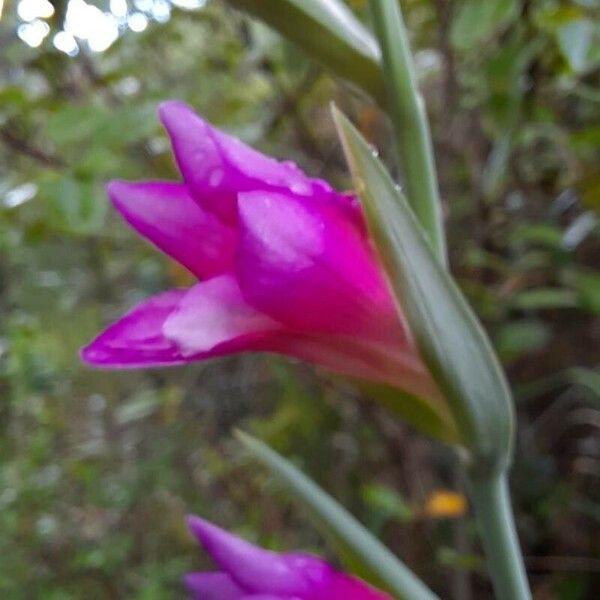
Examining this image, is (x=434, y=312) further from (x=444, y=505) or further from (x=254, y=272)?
(x=444, y=505)

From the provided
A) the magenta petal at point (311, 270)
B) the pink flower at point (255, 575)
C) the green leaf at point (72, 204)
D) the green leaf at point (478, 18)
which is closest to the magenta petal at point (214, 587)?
the pink flower at point (255, 575)

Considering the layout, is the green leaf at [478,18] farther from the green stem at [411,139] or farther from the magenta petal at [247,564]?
the magenta petal at [247,564]

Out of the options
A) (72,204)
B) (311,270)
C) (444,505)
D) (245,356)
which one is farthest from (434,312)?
(245,356)

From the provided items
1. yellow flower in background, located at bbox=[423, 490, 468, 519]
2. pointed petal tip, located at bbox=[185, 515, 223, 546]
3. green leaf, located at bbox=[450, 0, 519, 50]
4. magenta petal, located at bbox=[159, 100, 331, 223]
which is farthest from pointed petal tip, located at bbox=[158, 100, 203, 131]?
yellow flower in background, located at bbox=[423, 490, 468, 519]

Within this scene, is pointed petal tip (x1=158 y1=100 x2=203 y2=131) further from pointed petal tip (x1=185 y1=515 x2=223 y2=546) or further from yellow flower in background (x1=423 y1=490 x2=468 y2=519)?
yellow flower in background (x1=423 y1=490 x2=468 y2=519)

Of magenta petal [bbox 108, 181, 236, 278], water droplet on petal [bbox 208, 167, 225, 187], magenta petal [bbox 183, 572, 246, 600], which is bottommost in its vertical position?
magenta petal [bbox 183, 572, 246, 600]

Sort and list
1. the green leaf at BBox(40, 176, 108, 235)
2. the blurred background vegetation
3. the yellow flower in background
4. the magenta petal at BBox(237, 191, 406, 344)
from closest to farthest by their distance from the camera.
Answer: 1. the magenta petal at BBox(237, 191, 406, 344)
2. the green leaf at BBox(40, 176, 108, 235)
3. the blurred background vegetation
4. the yellow flower in background
